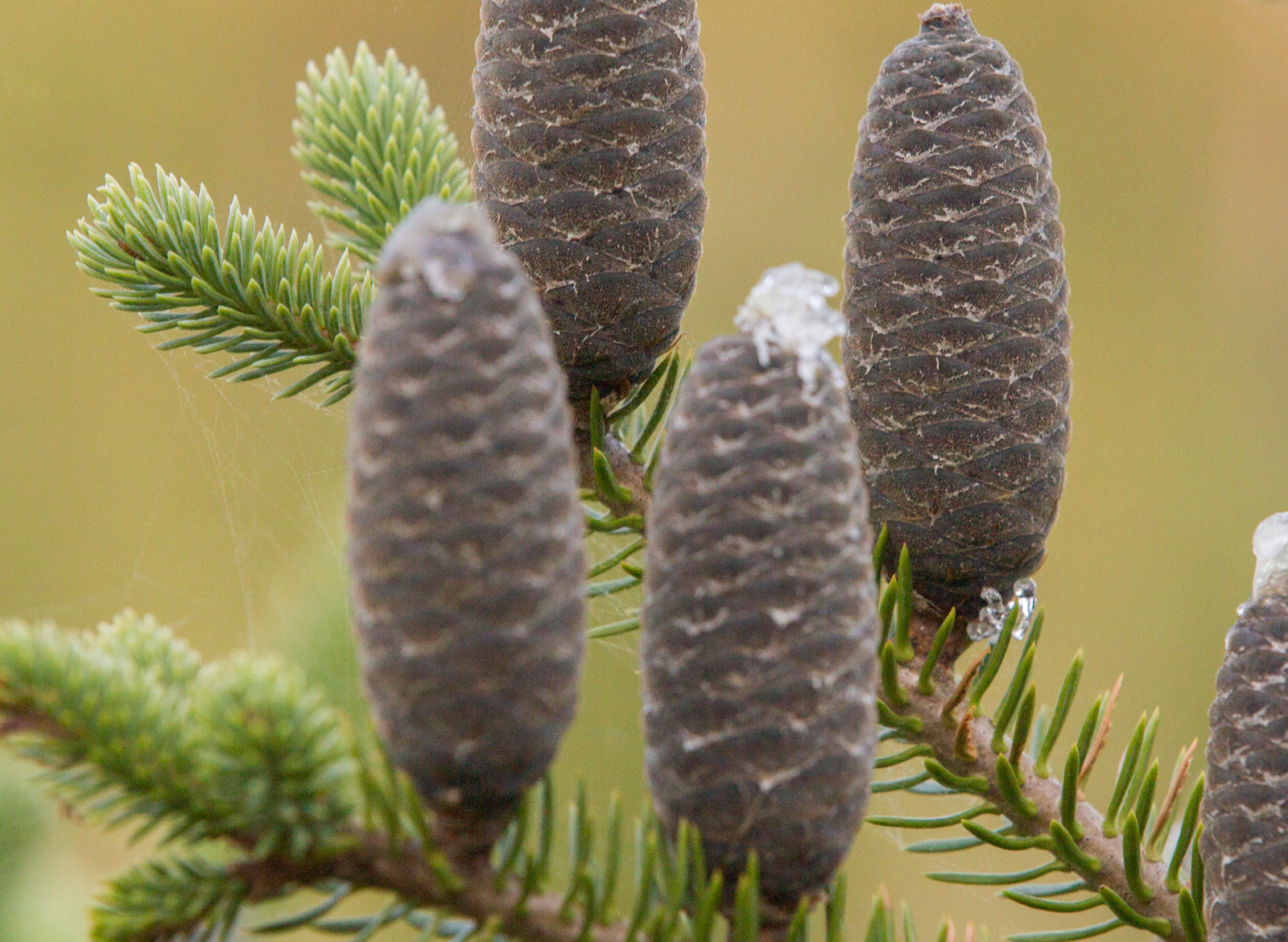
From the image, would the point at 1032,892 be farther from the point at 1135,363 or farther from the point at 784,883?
the point at 1135,363

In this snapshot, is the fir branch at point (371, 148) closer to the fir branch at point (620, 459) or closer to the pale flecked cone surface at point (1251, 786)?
the fir branch at point (620, 459)

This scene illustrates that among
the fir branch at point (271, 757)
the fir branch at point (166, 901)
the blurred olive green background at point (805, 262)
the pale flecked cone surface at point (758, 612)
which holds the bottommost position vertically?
the fir branch at point (166, 901)

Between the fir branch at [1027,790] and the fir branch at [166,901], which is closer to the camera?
the fir branch at [166,901]

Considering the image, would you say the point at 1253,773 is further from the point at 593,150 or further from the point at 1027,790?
the point at 593,150

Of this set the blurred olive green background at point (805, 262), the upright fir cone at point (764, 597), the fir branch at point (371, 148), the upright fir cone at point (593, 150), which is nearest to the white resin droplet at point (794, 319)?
the upright fir cone at point (764, 597)

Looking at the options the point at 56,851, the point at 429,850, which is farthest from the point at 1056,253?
the point at 56,851

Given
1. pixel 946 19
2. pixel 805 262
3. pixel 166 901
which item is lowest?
pixel 166 901

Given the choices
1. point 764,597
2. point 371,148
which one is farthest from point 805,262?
point 764,597

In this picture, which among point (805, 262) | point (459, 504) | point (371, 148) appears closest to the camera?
point (459, 504)
